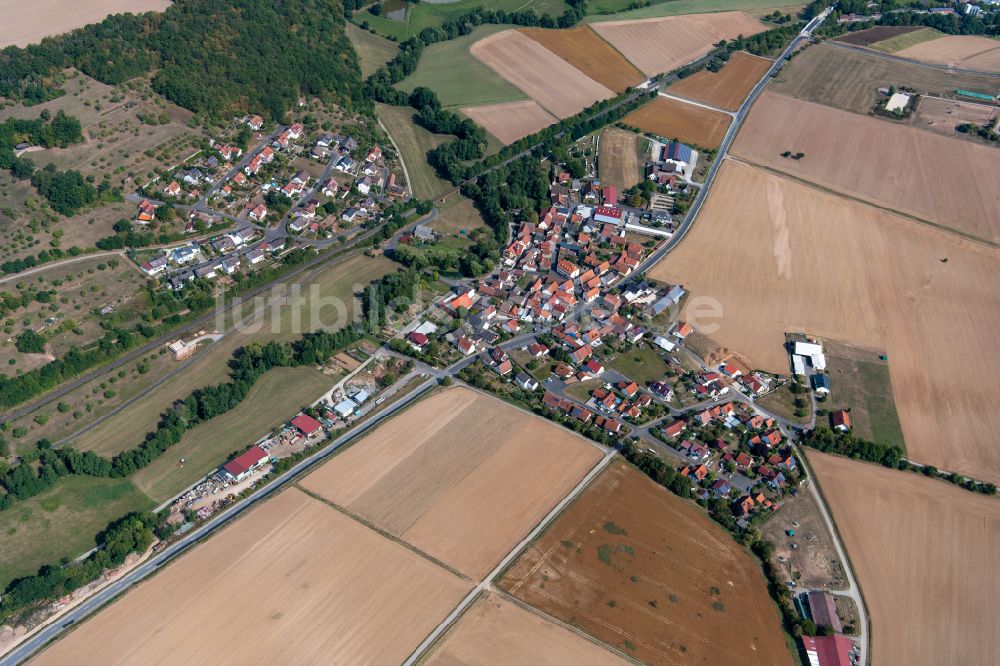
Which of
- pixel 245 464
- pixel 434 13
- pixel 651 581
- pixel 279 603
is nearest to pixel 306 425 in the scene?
pixel 245 464

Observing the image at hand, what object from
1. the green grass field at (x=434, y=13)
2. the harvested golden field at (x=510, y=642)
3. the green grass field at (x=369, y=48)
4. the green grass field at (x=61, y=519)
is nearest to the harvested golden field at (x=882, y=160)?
the green grass field at (x=434, y=13)

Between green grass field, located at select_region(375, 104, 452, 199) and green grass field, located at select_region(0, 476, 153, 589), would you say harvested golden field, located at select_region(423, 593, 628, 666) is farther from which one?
green grass field, located at select_region(375, 104, 452, 199)

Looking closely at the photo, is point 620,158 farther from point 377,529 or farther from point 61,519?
point 61,519

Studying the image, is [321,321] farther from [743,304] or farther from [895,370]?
[895,370]

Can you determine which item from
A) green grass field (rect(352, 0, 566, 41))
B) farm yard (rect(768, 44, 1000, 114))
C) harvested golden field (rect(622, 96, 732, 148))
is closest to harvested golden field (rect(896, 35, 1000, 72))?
farm yard (rect(768, 44, 1000, 114))

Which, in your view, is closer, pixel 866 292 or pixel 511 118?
pixel 866 292

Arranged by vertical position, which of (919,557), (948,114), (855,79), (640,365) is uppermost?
(855,79)
